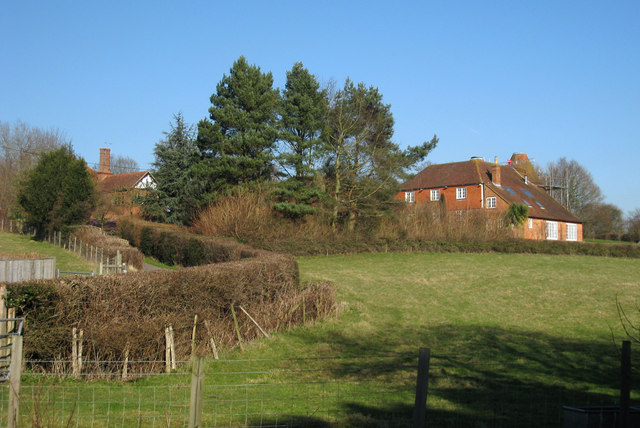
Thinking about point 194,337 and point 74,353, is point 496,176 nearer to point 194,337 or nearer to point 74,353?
point 194,337

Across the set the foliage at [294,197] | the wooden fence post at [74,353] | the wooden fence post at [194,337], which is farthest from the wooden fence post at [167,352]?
the foliage at [294,197]

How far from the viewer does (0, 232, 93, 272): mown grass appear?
29.2 m

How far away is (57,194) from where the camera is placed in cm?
3956

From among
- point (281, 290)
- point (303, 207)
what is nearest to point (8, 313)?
point (281, 290)

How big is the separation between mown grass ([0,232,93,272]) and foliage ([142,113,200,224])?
8845 mm

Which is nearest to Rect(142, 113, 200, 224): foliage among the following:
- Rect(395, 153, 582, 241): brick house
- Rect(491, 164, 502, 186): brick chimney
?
Rect(395, 153, 582, 241): brick house

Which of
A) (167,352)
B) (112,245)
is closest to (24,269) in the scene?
(112,245)

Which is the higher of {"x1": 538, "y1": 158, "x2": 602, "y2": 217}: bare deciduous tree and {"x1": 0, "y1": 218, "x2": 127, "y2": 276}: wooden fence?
{"x1": 538, "y1": 158, "x2": 602, "y2": 217}: bare deciduous tree

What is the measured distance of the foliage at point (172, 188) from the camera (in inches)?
1737

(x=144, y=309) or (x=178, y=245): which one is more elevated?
(x=178, y=245)

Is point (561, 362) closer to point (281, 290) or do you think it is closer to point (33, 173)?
point (281, 290)

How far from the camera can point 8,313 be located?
9.91m

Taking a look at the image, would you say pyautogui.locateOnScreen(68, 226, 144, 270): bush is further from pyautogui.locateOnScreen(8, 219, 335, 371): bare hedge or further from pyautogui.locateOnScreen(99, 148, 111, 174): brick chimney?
pyautogui.locateOnScreen(99, 148, 111, 174): brick chimney

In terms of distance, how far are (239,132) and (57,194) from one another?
1393cm
